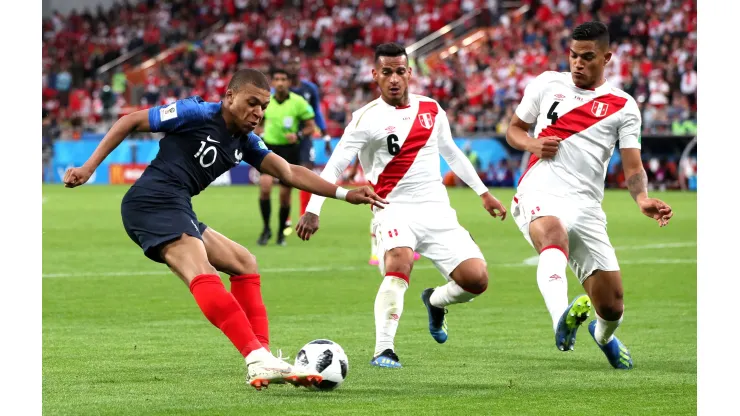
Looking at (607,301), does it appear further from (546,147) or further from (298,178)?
(298,178)

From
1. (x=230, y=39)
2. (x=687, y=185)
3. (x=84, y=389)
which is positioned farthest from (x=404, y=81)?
(x=230, y=39)

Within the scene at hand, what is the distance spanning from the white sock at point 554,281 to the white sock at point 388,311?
92cm

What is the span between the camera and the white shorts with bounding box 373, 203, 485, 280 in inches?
312

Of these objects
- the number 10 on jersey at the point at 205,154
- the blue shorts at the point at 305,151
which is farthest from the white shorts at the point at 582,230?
the blue shorts at the point at 305,151

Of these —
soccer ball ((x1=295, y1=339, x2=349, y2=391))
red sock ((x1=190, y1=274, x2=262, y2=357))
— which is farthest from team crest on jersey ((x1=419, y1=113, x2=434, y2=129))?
red sock ((x1=190, y1=274, x2=262, y2=357))

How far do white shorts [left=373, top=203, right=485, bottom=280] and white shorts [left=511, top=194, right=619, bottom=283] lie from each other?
2.15ft

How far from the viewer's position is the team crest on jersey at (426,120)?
8211 mm

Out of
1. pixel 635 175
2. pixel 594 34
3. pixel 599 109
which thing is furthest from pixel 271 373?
pixel 594 34

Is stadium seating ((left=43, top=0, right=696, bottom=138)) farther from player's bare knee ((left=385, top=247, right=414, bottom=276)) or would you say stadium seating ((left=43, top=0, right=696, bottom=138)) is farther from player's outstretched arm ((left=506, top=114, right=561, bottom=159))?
player's bare knee ((left=385, top=247, right=414, bottom=276))

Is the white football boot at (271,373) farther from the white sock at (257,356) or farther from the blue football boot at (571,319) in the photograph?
the blue football boot at (571,319)

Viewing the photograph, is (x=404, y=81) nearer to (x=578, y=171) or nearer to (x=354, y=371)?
(x=578, y=171)

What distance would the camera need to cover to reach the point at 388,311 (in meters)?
7.52
